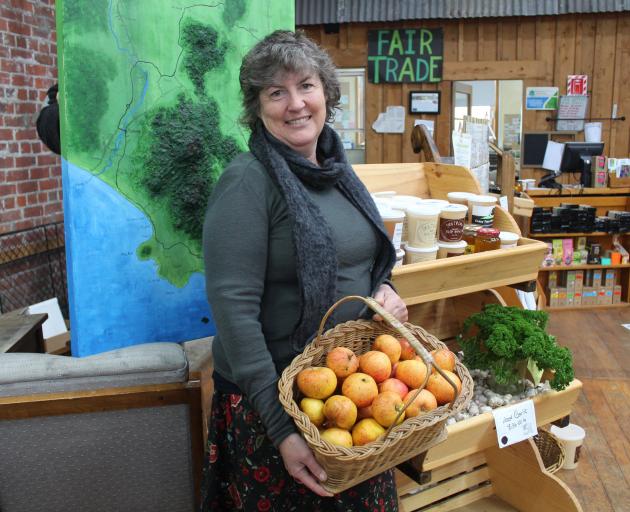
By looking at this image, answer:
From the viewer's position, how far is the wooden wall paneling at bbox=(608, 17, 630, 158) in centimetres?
662

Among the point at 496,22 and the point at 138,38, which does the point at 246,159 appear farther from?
the point at 496,22

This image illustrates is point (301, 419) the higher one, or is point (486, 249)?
point (486, 249)

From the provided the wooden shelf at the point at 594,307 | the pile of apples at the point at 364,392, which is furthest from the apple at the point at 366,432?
the wooden shelf at the point at 594,307

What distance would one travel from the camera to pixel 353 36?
273 inches

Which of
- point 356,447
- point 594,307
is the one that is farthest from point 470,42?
point 356,447

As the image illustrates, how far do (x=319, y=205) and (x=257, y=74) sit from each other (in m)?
0.32

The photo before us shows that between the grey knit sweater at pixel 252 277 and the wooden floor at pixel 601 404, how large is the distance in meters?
1.94

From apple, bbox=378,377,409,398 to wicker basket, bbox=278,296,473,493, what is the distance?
83 mm

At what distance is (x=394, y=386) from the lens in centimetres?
124

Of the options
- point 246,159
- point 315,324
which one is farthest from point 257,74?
point 315,324

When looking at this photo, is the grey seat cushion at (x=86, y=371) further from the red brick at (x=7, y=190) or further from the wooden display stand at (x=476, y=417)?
the red brick at (x=7, y=190)

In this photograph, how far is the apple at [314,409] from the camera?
3.94 feet

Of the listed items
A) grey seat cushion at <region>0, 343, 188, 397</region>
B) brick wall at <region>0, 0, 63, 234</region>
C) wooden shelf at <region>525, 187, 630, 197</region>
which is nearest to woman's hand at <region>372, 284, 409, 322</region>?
grey seat cushion at <region>0, 343, 188, 397</region>

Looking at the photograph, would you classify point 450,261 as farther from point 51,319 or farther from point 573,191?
point 573,191
